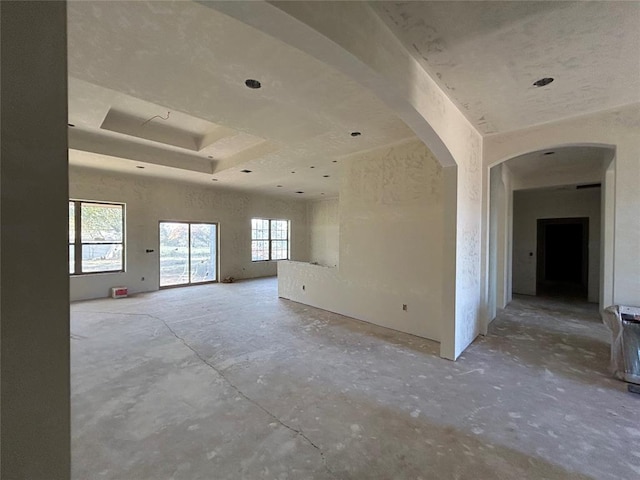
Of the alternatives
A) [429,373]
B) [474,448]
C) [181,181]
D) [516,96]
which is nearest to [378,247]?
[429,373]

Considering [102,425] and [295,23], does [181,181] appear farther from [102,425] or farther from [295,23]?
[295,23]

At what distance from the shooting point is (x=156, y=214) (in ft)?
24.2

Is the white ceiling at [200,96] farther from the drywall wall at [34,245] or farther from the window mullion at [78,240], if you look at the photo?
the drywall wall at [34,245]

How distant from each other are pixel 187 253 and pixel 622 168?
9.19m

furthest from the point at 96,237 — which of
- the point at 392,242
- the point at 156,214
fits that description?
the point at 392,242

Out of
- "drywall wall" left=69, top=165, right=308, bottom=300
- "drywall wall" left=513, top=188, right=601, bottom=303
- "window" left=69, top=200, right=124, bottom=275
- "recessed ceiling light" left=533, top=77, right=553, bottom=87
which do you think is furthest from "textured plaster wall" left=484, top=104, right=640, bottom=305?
"window" left=69, top=200, right=124, bottom=275

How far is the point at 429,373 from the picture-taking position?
2.86 m

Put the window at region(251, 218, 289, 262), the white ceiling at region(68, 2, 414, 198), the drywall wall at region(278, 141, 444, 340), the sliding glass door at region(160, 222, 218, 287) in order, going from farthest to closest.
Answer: the window at region(251, 218, 289, 262)
the sliding glass door at region(160, 222, 218, 287)
the drywall wall at region(278, 141, 444, 340)
the white ceiling at region(68, 2, 414, 198)

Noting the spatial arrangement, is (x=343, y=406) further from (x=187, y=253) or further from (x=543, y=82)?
(x=187, y=253)

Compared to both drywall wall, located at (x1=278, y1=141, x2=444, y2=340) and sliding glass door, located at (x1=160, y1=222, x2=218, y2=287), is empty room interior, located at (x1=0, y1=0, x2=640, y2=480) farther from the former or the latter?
sliding glass door, located at (x1=160, y1=222, x2=218, y2=287)

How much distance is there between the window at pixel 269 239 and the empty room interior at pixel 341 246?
13.0ft

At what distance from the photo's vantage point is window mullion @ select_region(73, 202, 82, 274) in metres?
6.17

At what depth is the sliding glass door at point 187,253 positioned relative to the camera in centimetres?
773

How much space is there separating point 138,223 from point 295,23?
24.3ft
